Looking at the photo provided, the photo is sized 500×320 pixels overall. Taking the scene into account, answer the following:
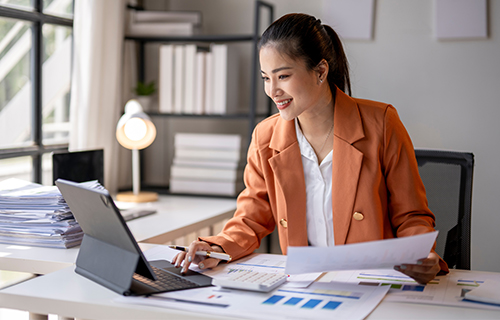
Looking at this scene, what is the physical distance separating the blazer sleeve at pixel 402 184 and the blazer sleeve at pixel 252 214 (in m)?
0.35

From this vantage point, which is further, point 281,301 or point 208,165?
point 208,165

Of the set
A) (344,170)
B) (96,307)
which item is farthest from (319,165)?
(96,307)

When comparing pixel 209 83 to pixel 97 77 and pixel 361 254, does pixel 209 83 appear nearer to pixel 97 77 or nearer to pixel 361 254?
pixel 97 77

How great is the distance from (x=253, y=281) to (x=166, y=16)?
2032 millimetres

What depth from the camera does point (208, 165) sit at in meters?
2.78

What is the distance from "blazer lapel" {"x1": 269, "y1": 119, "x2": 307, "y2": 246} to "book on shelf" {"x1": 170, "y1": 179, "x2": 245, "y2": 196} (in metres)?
1.25

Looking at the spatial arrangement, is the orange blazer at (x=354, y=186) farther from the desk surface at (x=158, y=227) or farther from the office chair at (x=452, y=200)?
the desk surface at (x=158, y=227)

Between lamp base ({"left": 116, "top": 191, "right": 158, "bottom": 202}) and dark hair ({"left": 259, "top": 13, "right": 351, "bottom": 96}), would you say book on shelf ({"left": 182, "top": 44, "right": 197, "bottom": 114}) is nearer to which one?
lamp base ({"left": 116, "top": 191, "right": 158, "bottom": 202})

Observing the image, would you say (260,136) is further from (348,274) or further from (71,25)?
(71,25)

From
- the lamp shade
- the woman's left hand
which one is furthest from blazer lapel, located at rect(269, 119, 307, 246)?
the lamp shade

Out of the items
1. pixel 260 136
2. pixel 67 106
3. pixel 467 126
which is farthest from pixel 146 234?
pixel 467 126

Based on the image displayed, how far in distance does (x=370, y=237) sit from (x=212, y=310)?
1.89 ft

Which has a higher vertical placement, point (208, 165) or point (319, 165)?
point (319, 165)

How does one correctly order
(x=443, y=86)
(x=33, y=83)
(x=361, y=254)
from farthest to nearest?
1. (x=443, y=86)
2. (x=33, y=83)
3. (x=361, y=254)
